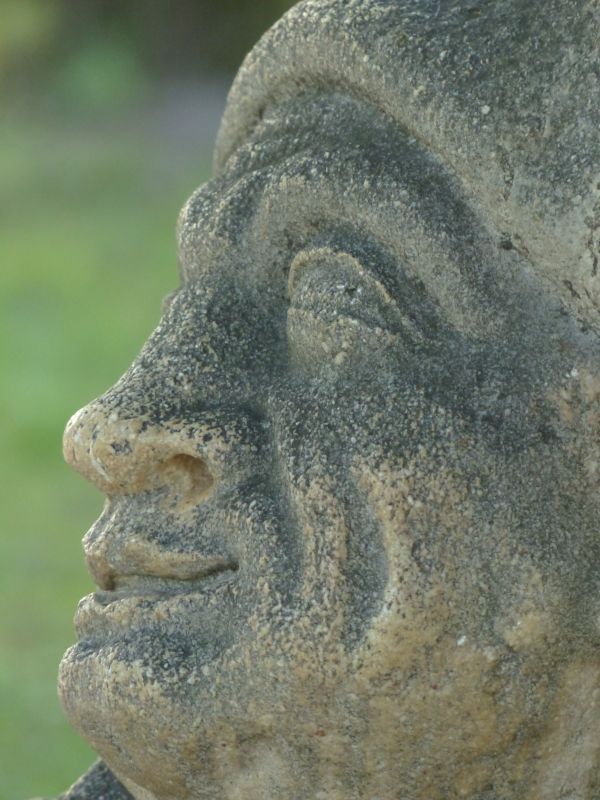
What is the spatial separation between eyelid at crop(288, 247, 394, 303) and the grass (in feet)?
6.32

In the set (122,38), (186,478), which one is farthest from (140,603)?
(122,38)

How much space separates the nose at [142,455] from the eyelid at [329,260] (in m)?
0.19

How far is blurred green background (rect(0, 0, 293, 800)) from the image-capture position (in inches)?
148

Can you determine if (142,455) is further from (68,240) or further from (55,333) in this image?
(68,240)

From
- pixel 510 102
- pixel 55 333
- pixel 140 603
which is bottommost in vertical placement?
pixel 140 603

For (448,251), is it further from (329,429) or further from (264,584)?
(264,584)

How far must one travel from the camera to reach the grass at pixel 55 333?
352 centimetres

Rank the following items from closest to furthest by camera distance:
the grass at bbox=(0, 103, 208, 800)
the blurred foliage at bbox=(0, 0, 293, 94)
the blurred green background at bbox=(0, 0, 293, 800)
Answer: the grass at bbox=(0, 103, 208, 800) → the blurred green background at bbox=(0, 0, 293, 800) → the blurred foliage at bbox=(0, 0, 293, 94)

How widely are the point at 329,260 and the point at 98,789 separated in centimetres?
72

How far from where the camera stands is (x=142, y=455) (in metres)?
1.43

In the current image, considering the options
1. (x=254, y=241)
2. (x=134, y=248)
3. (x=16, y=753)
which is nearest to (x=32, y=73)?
(x=134, y=248)

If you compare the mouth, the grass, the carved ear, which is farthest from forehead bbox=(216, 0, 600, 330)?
the grass

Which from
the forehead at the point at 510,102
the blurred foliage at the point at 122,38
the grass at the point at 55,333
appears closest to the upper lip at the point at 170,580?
the forehead at the point at 510,102

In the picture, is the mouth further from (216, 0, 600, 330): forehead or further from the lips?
(216, 0, 600, 330): forehead
